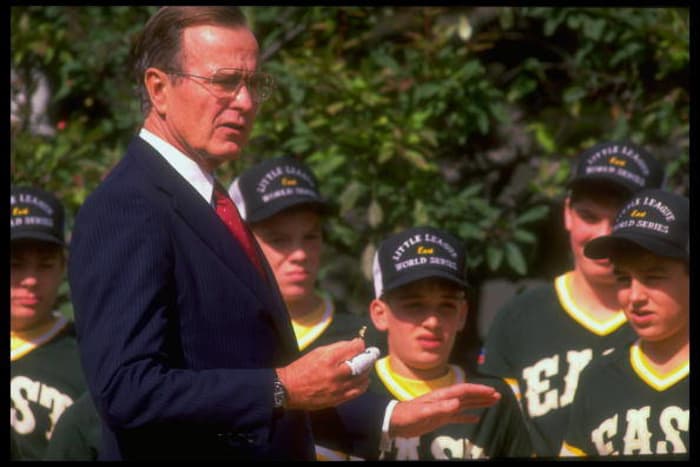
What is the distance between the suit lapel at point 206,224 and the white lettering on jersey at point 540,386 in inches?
87.0

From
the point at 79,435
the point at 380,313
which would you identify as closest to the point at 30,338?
the point at 79,435

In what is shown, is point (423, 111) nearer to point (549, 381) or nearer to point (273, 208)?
point (273, 208)

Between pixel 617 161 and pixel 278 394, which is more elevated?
pixel 617 161

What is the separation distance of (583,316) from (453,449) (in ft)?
2.51

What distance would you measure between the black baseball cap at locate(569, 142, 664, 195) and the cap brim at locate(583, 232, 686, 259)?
1.82 ft

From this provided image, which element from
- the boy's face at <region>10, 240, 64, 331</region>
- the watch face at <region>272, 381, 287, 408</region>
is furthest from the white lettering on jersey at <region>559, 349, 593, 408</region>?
the watch face at <region>272, 381, 287, 408</region>

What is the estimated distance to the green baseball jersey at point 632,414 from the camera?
4.03m

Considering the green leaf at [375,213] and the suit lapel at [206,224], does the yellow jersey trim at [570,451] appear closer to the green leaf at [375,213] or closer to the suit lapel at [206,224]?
the green leaf at [375,213]

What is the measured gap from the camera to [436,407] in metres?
2.70

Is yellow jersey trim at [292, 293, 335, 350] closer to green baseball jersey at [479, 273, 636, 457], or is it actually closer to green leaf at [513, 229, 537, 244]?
green baseball jersey at [479, 273, 636, 457]

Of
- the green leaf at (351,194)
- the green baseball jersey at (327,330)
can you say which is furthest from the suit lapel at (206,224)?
the green leaf at (351,194)

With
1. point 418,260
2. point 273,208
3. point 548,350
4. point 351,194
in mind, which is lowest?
point 548,350

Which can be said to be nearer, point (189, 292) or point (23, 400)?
point (189, 292)

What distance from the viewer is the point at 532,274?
608 cm
